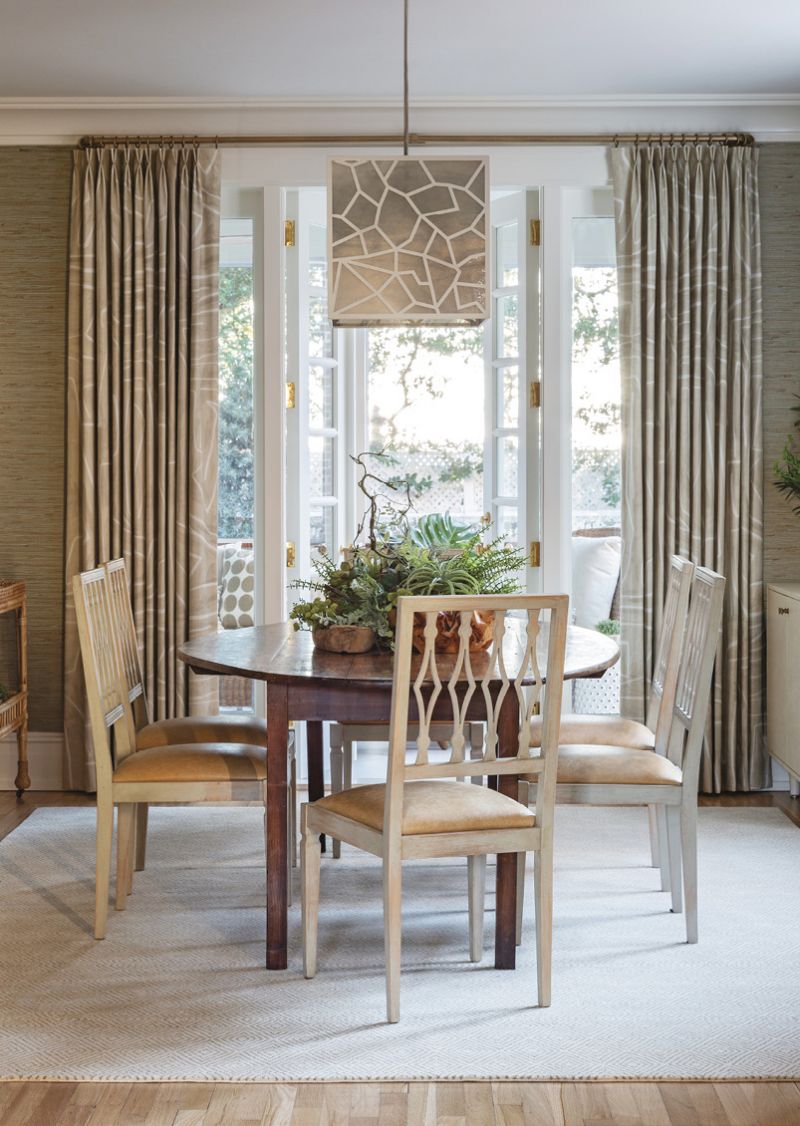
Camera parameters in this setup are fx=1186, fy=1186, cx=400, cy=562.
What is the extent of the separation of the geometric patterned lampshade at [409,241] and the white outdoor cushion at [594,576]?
1.97 m

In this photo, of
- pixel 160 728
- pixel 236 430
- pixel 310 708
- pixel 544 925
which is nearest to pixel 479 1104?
pixel 544 925

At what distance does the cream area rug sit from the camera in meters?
2.52

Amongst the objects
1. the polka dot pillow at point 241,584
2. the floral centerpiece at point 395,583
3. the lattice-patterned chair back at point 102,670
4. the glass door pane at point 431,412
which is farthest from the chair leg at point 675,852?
the glass door pane at point 431,412

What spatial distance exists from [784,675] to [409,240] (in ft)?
7.72

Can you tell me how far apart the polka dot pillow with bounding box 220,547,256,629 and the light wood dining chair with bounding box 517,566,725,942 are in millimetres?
2053

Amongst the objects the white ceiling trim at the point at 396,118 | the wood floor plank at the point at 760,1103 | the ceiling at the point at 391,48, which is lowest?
the wood floor plank at the point at 760,1103

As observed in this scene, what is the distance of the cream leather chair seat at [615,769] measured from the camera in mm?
3158

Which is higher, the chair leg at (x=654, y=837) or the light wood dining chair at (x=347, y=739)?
the light wood dining chair at (x=347, y=739)

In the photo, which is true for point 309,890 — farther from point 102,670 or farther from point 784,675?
point 784,675

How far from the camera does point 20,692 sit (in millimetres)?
4699

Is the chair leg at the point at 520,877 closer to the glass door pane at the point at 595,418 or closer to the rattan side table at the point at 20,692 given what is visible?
the glass door pane at the point at 595,418

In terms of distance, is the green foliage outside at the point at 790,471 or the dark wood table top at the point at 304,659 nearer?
the dark wood table top at the point at 304,659

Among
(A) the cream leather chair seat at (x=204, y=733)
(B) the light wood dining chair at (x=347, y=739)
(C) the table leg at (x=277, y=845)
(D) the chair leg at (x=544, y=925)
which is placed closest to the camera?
(D) the chair leg at (x=544, y=925)

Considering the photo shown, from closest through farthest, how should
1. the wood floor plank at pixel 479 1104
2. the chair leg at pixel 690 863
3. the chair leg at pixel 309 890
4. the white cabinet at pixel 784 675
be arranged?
the wood floor plank at pixel 479 1104 → the chair leg at pixel 309 890 → the chair leg at pixel 690 863 → the white cabinet at pixel 784 675
